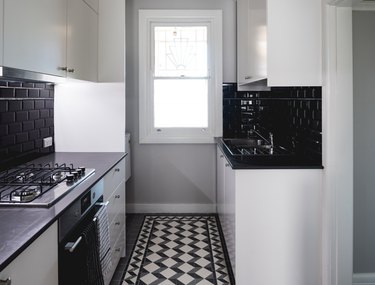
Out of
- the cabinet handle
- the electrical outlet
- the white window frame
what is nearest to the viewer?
the cabinet handle

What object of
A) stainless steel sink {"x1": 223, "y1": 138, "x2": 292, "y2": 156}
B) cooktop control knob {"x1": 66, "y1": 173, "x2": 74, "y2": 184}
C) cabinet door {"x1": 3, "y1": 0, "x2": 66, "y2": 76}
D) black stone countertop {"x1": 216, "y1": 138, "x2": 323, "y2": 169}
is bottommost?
cooktop control knob {"x1": 66, "y1": 173, "x2": 74, "y2": 184}

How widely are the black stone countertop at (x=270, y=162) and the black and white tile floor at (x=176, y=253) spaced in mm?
910

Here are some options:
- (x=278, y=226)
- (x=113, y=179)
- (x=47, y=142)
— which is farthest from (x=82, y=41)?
(x=278, y=226)

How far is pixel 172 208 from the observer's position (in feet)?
13.8

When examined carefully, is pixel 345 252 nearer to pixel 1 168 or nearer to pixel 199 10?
pixel 1 168

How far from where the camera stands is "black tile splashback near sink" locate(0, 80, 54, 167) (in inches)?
85.3

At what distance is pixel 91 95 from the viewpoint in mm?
2953

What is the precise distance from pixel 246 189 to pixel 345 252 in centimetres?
71

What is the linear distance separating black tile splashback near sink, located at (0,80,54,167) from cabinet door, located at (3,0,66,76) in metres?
0.39

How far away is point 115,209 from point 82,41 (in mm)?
1237

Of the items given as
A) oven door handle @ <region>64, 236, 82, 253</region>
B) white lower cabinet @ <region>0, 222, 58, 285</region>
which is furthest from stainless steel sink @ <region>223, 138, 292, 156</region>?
white lower cabinet @ <region>0, 222, 58, 285</region>

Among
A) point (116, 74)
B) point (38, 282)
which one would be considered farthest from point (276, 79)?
point (38, 282)

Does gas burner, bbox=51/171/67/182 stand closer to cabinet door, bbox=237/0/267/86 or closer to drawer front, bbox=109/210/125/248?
drawer front, bbox=109/210/125/248

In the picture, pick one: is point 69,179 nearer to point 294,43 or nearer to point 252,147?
point 294,43
